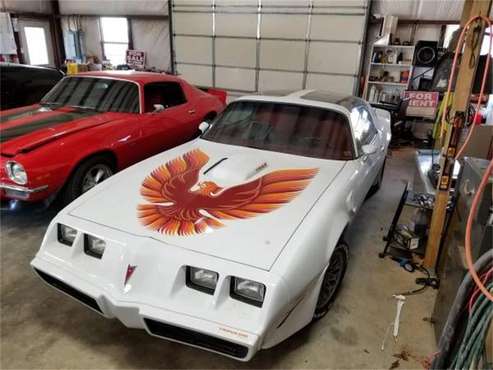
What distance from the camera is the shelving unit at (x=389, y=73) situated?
788 cm

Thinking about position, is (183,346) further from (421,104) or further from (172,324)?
(421,104)

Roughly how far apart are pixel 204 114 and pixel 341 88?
202 inches

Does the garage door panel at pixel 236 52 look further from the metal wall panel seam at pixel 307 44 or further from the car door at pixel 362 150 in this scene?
the car door at pixel 362 150

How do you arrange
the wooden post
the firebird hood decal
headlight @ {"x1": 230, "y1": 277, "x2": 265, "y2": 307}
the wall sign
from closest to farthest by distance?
1. headlight @ {"x1": 230, "y1": 277, "x2": 265, "y2": 307}
2. the firebird hood decal
3. the wooden post
4. the wall sign

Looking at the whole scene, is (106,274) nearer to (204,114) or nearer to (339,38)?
(204,114)

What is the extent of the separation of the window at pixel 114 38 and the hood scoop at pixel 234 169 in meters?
10.2

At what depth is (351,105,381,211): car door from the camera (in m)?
2.80

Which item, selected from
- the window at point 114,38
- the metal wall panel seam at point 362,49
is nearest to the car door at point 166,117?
the metal wall panel seam at point 362,49

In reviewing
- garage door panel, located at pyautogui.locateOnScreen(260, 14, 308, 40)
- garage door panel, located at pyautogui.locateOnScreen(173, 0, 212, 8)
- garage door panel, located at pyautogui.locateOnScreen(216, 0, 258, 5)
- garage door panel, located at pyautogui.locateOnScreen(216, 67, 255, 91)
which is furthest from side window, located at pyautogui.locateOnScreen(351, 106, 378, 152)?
garage door panel, located at pyautogui.locateOnScreen(173, 0, 212, 8)

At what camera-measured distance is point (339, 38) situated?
28.5ft

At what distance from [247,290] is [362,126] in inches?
88.3

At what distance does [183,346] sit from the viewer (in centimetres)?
214

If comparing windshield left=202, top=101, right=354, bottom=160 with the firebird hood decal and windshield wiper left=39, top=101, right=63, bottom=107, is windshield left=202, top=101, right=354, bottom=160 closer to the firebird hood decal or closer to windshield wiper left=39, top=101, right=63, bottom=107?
the firebird hood decal

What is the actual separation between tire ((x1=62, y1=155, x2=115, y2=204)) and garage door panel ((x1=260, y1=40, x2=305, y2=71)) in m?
6.78
